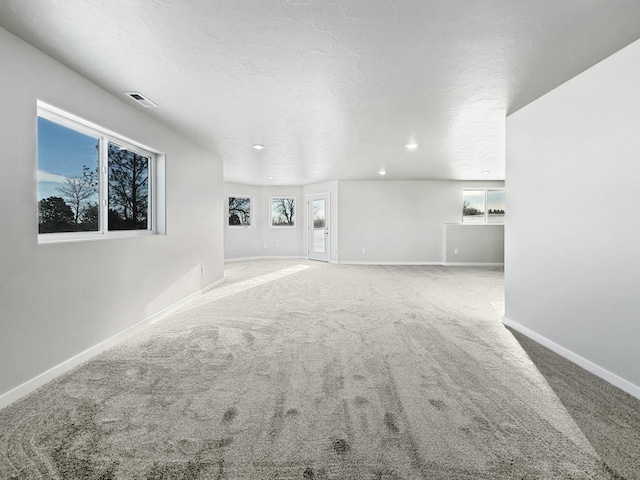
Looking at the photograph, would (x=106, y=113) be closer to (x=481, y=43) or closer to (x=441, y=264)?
(x=481, y=43)

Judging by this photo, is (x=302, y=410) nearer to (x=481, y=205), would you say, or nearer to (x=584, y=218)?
(x=584, y=218)

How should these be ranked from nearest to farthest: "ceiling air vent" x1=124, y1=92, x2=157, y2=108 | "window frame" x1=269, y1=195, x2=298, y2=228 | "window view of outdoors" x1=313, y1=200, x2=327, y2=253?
"ceiling air vent" x1=124, y1=92, x2=157, y2=108
"window view of outdoors" x1=313, y1=200, x2=327, y2=253
"window frame" x1=269, y1=195, x2=298, y2=228

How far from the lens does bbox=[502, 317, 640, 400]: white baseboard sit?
2064mm

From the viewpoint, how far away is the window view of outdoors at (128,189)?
319cm

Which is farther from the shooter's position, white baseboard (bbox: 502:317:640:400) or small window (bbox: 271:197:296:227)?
small window (bbox: 271:197:296:227)

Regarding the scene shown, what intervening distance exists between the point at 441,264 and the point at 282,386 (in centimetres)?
754

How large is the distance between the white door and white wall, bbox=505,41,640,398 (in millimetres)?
6264

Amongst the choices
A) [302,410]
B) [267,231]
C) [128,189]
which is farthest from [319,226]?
[302,410]

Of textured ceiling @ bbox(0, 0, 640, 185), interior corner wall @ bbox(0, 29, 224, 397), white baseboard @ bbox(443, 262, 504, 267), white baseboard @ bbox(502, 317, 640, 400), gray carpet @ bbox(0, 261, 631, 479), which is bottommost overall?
gray carpet @ bbox(0, 261, 631, 479)

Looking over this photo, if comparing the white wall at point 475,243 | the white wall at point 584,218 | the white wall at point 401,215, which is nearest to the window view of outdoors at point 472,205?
the white wall at point 401,215

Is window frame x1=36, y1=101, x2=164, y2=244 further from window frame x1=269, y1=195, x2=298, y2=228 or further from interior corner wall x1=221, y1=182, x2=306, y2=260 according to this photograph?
window frame x1=269, y1=195, x2=298, y2=228

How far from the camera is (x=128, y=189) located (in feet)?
11.3

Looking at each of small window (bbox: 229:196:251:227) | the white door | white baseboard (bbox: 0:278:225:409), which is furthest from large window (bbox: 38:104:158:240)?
the white door

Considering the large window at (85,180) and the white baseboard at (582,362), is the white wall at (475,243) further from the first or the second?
the large window at (85,180)
